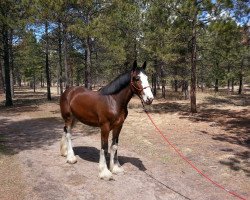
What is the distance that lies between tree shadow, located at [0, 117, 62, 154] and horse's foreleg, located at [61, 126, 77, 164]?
5.58ft

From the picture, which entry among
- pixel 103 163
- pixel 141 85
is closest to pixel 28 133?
pixel 103 163

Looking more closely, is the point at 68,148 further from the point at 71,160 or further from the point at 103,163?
the point at 103,163

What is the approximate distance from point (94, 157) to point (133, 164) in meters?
1.34

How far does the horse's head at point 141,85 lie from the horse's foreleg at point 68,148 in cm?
277

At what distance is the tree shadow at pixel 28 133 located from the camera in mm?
10367

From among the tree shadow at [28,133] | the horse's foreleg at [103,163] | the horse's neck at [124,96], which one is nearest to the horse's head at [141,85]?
the horse's neck at [124,96]

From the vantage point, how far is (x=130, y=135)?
41.4ft

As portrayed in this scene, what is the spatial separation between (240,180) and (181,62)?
24698mm

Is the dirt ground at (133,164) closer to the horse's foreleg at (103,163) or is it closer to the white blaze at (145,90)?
the horse's foreleg at (103,163)

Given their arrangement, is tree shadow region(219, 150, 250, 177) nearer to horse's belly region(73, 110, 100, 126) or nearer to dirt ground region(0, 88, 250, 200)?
dirt ground region(0, 88, 250, 200)

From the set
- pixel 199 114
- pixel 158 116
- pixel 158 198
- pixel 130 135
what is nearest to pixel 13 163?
pixel 158 198

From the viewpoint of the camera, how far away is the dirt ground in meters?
6.41

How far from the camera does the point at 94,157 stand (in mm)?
8984

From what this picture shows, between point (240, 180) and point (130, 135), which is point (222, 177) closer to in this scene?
point (240, 180)
